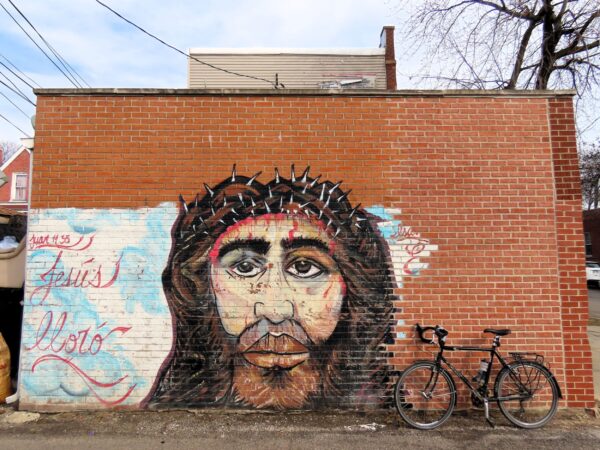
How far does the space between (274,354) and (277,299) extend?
0.60 metres

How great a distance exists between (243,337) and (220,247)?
1.03 m

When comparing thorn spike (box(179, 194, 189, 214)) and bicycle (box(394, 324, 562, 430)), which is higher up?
thorn spike (box(179, 194, 189, 214))

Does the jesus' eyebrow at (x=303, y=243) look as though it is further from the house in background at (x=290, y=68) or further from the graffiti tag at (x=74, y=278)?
the house in background at (x=290, y=68)

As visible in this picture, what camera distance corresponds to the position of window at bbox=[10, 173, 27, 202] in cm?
2448

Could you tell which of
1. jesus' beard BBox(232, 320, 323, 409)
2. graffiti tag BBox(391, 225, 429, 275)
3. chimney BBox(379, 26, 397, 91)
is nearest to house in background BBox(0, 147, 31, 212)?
chimney BBox(379, 26, 397, 91)

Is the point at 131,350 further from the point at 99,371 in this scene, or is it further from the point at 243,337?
the point at 243,337

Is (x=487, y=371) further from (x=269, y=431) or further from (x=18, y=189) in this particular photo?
(x=18, y=189)

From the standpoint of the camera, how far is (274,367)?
4699mm

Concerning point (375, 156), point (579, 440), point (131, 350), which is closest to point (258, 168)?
point (375, 156)

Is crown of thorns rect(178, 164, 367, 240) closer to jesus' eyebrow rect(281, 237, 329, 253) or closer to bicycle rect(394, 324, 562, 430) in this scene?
jesus' eyebrow rect(281, 237, 329, 253)

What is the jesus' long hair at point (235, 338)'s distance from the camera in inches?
184

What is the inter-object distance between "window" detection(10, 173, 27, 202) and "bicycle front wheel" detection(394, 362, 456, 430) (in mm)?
26171

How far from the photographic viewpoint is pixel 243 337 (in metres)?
4.71

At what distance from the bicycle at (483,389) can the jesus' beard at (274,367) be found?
99cm
